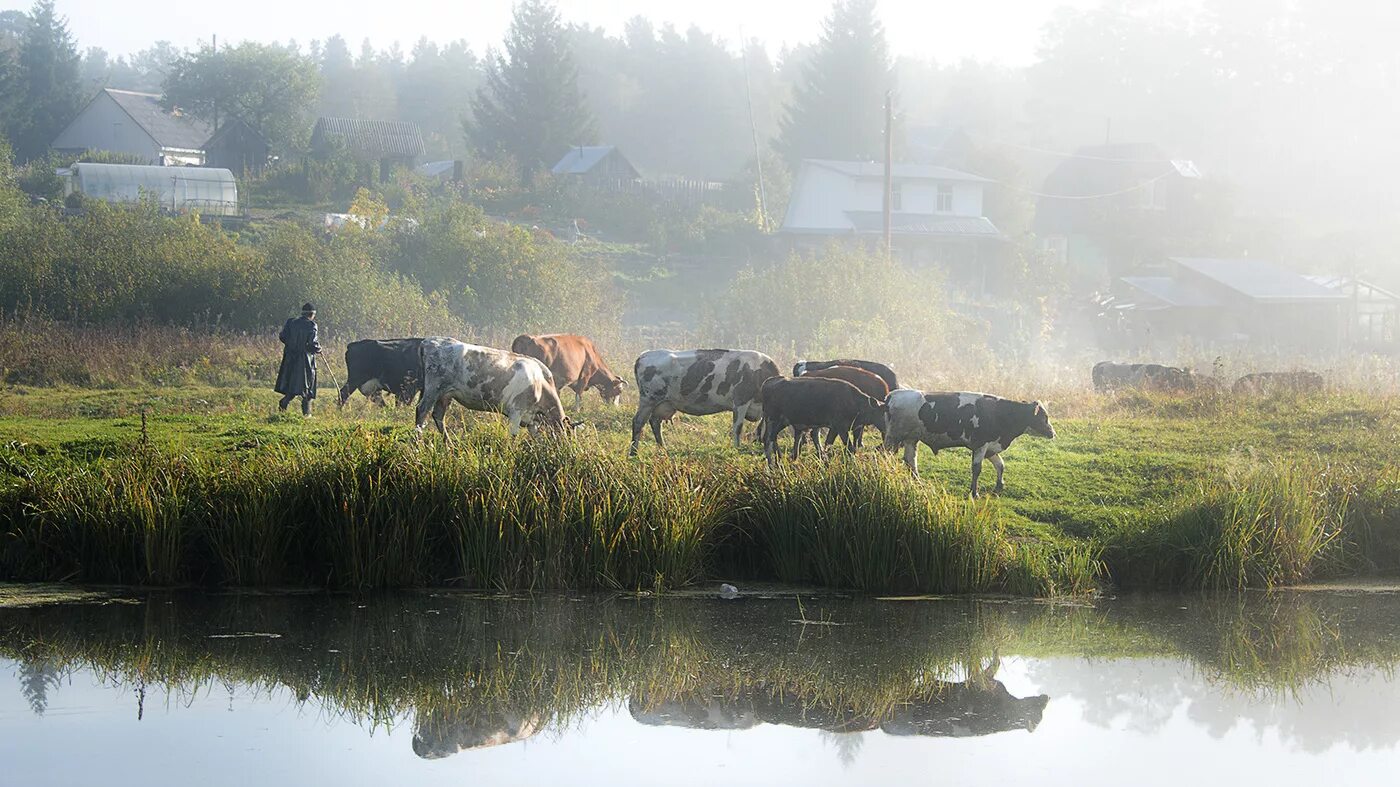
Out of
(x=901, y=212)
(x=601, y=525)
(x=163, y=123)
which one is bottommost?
(x=601, y=525)

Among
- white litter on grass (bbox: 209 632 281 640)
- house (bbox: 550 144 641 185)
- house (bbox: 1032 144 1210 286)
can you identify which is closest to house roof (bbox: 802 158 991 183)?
house (bbox: 1032 144 1210 286)

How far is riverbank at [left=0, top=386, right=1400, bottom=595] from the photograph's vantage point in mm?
14414

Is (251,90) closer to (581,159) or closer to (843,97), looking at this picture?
(581,159)

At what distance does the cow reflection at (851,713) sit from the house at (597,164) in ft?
211

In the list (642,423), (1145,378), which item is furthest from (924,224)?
(642,423)

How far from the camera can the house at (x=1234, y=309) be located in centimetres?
6206

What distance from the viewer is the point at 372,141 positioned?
75625 mm

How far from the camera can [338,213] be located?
196 ft

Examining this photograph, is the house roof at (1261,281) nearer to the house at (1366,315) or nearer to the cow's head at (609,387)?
the house at (1366,315)

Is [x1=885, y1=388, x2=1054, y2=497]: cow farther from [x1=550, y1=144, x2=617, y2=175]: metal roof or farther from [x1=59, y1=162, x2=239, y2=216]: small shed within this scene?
[x1=550, y1=144, x2=617, y2=175]: metal roof

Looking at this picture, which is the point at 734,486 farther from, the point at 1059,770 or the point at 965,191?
the point at 965,191

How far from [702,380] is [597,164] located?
58.5 m

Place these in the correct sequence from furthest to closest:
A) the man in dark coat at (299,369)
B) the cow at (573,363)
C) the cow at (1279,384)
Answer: the cow at (1279,384) → the cow at (573,363) → the man in dark coat at (299,369)

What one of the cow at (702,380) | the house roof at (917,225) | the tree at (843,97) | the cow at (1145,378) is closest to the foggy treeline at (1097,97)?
the tree at (843,97)
